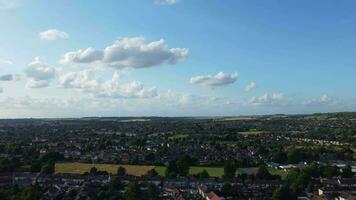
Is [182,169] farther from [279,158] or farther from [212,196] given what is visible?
[279,158]

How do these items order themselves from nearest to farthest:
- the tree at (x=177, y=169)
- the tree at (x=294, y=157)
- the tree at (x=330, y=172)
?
1. the tree at (x=330, y=172)
2. the tree at (x=177, y=169)
3. the tree at (x=294, y=157)

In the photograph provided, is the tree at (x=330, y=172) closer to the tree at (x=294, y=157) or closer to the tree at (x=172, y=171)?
the tree at (x=172, y=171)

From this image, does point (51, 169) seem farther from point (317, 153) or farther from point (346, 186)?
point (317, 153)

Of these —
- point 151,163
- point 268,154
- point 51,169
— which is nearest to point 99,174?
point 51,169

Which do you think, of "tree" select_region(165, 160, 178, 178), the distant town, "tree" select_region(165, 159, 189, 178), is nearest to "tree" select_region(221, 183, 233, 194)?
the distant town

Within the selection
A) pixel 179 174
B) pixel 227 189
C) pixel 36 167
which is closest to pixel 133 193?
pixel 227 189

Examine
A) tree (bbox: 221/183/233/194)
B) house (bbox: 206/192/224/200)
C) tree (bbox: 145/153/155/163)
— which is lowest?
house (bbox: 206/192/224/200)

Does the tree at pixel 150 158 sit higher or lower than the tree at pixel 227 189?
higher

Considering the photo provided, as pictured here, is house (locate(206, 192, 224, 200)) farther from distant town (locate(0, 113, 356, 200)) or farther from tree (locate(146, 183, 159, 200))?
tree (locate(146, 183, 159, 200))

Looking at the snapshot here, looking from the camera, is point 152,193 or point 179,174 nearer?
point 152,193

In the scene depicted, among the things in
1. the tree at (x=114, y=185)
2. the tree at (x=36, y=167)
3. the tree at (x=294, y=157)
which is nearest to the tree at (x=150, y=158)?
the tree at (x=36, y=167)

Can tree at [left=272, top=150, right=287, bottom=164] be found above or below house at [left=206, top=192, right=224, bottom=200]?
above

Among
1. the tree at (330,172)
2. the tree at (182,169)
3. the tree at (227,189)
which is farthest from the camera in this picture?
the tree at (182,169)
